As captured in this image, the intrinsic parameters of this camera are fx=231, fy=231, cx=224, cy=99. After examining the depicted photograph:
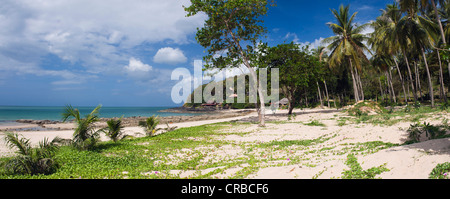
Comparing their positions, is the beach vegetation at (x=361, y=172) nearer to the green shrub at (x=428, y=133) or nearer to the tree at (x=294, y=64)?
the green shrub at (x=428, y=133)

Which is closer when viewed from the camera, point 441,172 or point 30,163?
point 441,172

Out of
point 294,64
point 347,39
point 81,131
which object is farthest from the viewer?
point 347,39

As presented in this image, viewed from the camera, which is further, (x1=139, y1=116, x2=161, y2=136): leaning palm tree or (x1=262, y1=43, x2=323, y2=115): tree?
(x1=262, y1=43, x2=323, y2=115): tree

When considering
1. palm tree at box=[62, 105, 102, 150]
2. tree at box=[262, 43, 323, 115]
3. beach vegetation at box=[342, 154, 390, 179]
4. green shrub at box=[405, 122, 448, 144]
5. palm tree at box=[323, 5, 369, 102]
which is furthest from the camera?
palm tree at box=[323, 5, 369, 102]

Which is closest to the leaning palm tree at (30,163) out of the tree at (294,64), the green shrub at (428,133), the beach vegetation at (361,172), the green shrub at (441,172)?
the beach vegetation at (361,172)

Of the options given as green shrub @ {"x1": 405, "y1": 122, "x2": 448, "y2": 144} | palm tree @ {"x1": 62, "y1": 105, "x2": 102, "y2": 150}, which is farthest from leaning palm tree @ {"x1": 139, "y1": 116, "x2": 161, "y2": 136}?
green shrub @ {"x1": 405, "y1": 122, "x2": 448, "y2": 144}

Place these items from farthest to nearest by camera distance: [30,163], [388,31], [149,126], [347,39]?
[347,39] < [388,31] < [149,126] < [30,163]

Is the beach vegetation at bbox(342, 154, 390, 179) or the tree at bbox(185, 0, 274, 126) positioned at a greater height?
the tree at bbox(185, 0, 274, 126)

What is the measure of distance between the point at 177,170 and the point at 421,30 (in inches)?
962

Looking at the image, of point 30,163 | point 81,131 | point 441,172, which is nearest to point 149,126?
point 81,131

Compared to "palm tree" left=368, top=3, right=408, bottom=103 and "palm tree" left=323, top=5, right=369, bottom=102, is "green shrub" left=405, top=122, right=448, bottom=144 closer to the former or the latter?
"palm tree" left=368, top=3, right=408, bottom=103

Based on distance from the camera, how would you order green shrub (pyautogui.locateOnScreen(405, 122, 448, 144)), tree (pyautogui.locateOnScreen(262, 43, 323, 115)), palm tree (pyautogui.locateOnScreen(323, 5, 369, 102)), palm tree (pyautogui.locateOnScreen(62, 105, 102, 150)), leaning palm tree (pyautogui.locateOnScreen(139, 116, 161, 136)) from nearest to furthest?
green shrub (pyautogui.locateOnScreen(405, 122, 448, 144)), palm tree (pyautogui.locateOnScreen(62, 105, 102, 150)), leaning palm tree (pyautogui.locateOnScreen(139, 116, 161, 136)), tree (pyautogui.locateOnScreen(262, 43, 323, 115)), palm tree (pyautogui.locateOnScreen(323, 5, 369, 102))

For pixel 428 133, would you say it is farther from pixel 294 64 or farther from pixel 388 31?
pixel 388 31

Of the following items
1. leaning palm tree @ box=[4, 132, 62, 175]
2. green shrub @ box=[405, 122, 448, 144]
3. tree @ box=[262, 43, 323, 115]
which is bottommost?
leaning palm tree @ box=[4, 132, 62, 175]
